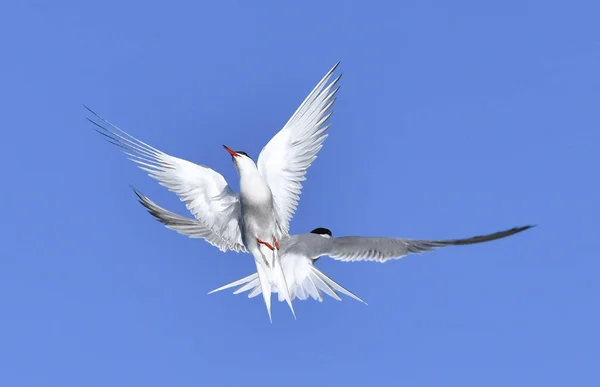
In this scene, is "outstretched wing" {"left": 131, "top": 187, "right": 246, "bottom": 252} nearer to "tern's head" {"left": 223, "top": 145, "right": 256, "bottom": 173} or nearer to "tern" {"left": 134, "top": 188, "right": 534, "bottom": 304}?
"tern" {"left": 134, "top": 188, "right": 534, "bottom": 304}

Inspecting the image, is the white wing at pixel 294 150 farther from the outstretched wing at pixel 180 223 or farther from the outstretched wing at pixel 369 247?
the outstretched wing at pixel 180 223

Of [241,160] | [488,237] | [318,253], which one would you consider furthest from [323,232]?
[488,237]

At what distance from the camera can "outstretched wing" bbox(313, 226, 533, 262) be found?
9.72 meters

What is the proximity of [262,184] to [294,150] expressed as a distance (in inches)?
23.2

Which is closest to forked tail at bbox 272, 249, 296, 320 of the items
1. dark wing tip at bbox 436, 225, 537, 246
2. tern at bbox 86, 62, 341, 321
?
tern at bbox 86, 62, 341, 321

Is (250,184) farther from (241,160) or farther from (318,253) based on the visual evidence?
(318,253)

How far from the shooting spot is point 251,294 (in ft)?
36.0

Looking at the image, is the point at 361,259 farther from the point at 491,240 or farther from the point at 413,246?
the point at 491,240

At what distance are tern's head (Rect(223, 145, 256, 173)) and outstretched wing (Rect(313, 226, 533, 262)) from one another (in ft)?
3.89

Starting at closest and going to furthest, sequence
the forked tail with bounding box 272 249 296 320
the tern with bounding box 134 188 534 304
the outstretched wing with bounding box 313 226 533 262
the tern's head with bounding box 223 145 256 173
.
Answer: the outstretched wing with bounding box 313 226 533 262
the tern with bounding box 134 188 534 304
the tern's head with bounding box 223 145 256 173
the forked tail with bounding box 272 249 296 320

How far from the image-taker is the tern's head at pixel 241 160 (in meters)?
10.2

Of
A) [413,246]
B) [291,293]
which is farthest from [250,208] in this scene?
[413,246]

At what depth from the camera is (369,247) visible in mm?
10156

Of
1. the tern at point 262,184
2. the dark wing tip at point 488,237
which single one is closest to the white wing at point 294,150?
the tern at point 262,184
